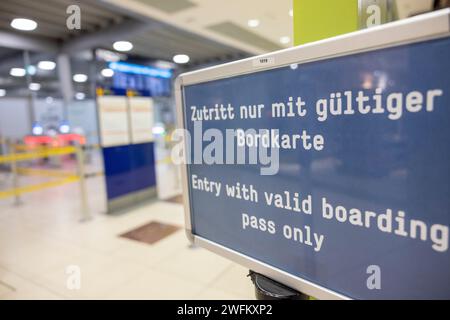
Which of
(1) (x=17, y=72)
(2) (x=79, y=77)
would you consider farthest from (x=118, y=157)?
(2) (x=79, y=77)

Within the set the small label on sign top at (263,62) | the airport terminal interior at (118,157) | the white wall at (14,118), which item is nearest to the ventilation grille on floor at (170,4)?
the airport terminal interior at (118,157)

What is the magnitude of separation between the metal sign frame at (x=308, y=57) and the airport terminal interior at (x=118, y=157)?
0.53ft

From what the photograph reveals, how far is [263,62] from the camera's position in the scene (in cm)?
64

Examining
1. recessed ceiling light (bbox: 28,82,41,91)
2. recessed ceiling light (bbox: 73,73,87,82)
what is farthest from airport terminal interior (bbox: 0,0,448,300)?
recessed ceiling light (bbox: 28,82,41,91)

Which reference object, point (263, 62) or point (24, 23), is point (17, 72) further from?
point (263, 62)

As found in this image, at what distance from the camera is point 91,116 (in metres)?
10.3

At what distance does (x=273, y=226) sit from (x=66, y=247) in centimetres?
317

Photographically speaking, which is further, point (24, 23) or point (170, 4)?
point (170, 4)

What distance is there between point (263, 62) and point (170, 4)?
15.0ft

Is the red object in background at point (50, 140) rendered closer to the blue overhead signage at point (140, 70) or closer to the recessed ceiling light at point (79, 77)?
the recessed ceiling light at point (79, 77)

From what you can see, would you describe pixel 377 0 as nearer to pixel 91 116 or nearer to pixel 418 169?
pixel 418 169

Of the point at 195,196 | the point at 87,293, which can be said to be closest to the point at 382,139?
the point at 195,196

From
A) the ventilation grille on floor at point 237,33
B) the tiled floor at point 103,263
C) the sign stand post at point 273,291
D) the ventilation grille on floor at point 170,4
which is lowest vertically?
the tiled floor at point 103,263

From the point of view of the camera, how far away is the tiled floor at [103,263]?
224 cm
